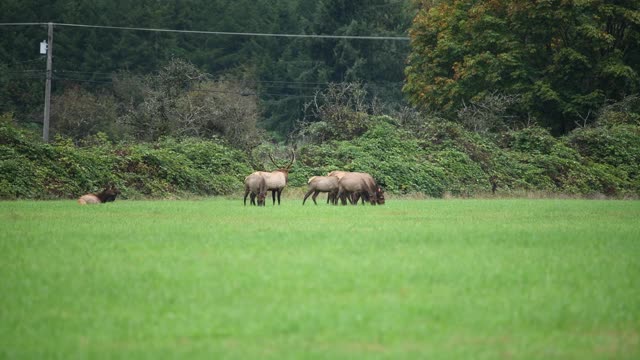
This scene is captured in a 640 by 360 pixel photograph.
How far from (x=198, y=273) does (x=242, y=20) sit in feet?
272

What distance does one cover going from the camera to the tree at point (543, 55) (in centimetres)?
4972

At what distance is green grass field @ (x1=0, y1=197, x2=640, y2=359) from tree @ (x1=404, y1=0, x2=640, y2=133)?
3052 centimetres

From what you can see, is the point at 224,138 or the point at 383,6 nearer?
the point at 224,138

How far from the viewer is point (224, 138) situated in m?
45.1

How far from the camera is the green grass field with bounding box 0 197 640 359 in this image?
9070 millimetres

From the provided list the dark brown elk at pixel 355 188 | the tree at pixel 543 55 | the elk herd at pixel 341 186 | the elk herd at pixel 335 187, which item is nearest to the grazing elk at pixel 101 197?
the elk herd at pixel 335 187

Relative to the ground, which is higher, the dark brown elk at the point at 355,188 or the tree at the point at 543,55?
the tree at the point at 543,55

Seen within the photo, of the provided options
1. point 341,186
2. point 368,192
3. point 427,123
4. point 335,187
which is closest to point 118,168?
point 335,187

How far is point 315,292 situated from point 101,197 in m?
20.4

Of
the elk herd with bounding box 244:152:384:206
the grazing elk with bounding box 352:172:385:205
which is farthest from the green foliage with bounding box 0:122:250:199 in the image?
the grazing elk with bounding box 352:172:385:205

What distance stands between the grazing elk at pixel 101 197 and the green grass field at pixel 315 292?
30.8 feet

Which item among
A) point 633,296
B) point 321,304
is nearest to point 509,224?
point 633,296

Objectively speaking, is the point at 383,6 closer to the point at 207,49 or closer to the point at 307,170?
the point at 207,49

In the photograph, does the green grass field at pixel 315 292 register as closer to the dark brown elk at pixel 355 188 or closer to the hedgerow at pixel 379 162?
the dark brown elk at pixel 355 188
